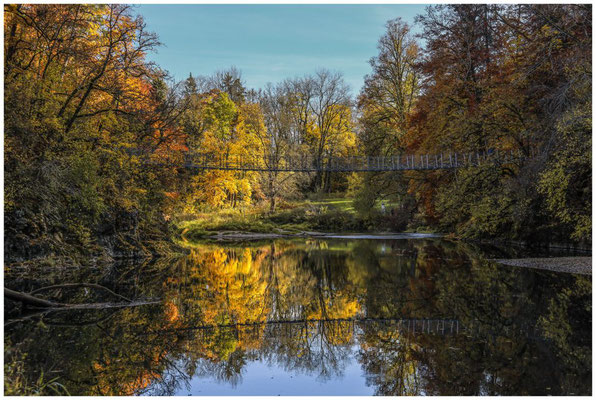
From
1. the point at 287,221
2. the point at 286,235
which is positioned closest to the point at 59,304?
the point at 286,235

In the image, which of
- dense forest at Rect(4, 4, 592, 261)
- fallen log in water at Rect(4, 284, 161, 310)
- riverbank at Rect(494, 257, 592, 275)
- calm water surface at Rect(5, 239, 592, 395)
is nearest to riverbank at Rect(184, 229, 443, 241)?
dense forest at Rect(4, 4, 592, 261)

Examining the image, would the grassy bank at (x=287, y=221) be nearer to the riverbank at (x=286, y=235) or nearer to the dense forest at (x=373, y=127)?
the riverbank at (x=286, y=235)

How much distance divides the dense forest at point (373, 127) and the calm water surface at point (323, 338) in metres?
2.65

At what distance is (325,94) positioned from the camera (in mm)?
37219

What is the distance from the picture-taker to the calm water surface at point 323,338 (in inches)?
174

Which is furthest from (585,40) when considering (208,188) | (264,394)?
(208,188)

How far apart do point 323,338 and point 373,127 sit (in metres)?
24.7

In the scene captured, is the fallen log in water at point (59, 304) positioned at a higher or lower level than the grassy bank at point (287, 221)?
lower

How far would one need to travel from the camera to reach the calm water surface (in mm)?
4418

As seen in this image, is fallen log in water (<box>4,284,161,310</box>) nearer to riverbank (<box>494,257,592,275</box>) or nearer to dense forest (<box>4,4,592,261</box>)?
dense forest (<box>4,4,592,261</box>)

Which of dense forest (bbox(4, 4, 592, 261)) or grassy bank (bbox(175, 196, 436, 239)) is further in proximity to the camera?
grassy bank (bbox(175, 196, 436, 239))

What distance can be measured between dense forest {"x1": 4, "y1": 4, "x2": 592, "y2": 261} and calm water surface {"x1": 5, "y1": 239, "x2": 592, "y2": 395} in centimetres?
265

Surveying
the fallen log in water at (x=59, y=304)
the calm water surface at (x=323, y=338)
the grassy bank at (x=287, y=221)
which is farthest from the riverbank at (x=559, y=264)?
the grassy bank at (x=287, y=221)

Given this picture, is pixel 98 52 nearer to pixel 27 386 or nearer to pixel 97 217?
pixel 97 217
